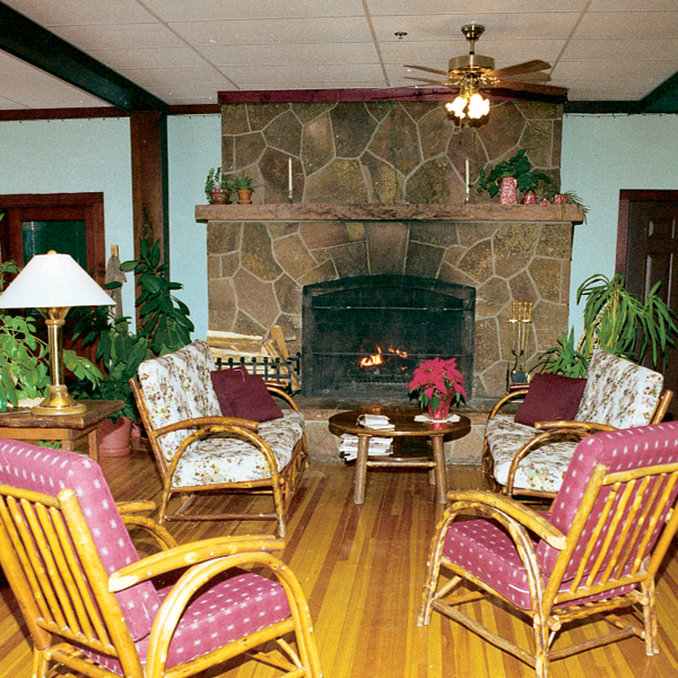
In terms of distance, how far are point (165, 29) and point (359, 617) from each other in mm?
3083

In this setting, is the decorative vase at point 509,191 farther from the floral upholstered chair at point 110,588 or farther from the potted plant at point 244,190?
the floral upholstered chair at point 110,588

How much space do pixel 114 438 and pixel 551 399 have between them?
2.87m

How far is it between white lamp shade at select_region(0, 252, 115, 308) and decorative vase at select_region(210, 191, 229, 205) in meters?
2.31

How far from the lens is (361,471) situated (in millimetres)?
4008

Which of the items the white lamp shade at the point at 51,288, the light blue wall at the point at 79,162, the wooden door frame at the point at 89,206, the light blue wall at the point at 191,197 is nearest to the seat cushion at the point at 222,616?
the white lamp shade at the point at 51,288

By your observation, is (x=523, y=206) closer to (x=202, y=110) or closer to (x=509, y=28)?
(x=509, y=28)

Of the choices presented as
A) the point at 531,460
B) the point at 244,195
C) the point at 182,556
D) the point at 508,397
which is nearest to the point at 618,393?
the point at 531,460

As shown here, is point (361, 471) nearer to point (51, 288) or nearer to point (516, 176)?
point (51, 288)

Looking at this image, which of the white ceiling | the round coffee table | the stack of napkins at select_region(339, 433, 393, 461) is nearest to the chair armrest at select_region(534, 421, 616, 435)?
the round coffee table

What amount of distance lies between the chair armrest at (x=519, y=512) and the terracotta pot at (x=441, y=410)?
154 centimetres

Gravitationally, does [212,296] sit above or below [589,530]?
above

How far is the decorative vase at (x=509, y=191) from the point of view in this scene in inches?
201

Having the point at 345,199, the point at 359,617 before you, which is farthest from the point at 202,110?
the point at 359,617

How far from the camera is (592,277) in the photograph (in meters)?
5.36
